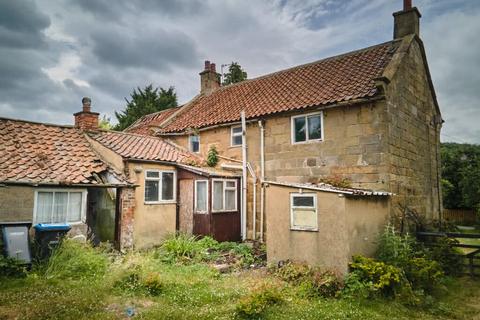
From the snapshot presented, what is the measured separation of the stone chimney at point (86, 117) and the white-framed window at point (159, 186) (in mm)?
4043

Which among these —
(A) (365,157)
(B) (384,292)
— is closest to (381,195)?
(A) (365,157)

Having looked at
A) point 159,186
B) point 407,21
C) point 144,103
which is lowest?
point 159,186

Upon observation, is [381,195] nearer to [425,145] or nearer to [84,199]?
[425,145]

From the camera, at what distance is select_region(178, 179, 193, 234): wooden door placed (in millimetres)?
14383

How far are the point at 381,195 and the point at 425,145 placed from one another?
6182 millimetres

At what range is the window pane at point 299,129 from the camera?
45.8 feet

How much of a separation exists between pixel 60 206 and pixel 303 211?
27.8 ft

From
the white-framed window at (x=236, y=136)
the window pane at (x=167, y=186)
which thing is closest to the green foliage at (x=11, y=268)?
the window pane at (x=167, y=186)

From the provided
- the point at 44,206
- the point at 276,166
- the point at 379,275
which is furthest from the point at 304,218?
the point at 44,206

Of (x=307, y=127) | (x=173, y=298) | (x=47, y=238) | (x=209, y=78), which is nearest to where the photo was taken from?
(x=173, y=298)

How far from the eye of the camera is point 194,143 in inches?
714

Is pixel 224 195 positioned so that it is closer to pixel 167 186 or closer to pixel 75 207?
pixel 167 186

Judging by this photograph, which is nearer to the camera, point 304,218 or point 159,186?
point 304,218

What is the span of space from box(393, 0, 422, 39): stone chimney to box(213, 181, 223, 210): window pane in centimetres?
1084
